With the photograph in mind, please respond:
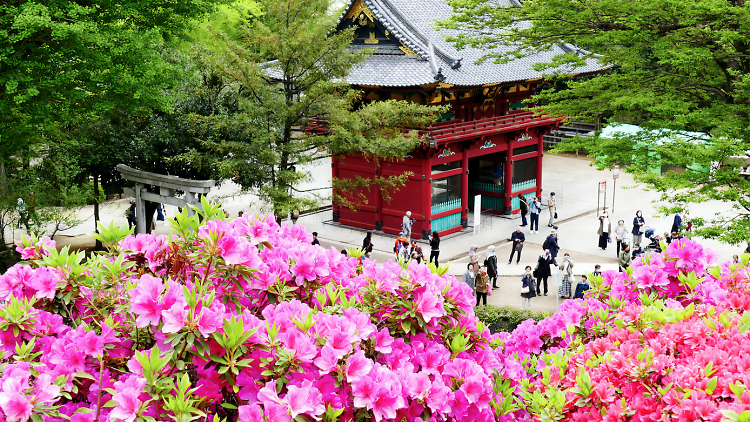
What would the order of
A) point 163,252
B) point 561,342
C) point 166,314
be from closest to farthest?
point 166,314 < point 163,252 < point 561,342

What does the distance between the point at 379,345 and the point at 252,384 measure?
0.84 metres

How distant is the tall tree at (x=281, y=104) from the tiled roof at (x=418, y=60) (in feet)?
11.3

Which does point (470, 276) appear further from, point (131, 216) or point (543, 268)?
point (131, 216)

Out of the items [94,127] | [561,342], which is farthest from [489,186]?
[561,342]

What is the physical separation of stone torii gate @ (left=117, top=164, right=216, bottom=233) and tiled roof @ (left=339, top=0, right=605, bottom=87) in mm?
6792

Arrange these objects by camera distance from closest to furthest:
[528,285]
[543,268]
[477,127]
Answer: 1. [528,285]
2. [543,268]
3. [477,127]

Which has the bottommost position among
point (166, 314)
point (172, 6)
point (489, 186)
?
point (489, 186)

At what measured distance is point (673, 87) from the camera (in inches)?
649

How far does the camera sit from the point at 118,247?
5.12 metres

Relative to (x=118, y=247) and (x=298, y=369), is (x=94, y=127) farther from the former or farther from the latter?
(x=298, y=369)

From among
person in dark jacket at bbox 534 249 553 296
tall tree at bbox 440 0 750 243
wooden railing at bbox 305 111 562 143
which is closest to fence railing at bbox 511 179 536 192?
wooden railing at bbox 305 111 562 143

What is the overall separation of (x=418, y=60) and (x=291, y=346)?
21.5 metres

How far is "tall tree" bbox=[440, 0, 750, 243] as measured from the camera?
14.5m

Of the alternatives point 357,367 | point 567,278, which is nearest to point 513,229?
point 567,278
